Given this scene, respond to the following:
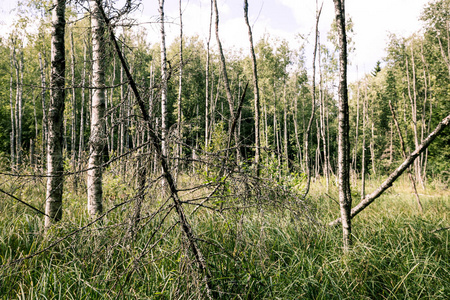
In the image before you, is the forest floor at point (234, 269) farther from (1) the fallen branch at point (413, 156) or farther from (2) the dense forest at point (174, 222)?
(1) the fallen branch at point (413, 156)

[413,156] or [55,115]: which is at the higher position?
[55,115]

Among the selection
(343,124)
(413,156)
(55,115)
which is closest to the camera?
(413,156)

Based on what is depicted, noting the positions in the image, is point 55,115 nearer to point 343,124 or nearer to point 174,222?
point 174,222

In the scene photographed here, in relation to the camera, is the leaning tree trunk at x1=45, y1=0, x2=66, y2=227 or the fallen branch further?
the leaning tree trunk at x1=45, y1=0, x2=66, y2=227

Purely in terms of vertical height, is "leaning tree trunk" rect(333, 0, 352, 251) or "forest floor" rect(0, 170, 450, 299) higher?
"leaning tree trunk" rect(333, 0, 352, 251)

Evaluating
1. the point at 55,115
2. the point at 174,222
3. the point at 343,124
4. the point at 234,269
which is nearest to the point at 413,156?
the point at 343,124

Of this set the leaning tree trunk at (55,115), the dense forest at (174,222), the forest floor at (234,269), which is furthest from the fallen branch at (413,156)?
the leaning tree trunk at (55,115)

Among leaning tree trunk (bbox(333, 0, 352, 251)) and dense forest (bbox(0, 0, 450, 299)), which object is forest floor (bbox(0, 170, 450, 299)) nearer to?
dense forest (bbox(0, 0, 450, 299))

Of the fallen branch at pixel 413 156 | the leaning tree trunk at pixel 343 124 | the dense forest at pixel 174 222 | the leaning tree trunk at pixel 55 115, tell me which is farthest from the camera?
the leaning tree trunk at pixel 55 115

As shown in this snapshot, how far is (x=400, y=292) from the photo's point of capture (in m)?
2.37

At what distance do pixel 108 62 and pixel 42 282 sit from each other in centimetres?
204

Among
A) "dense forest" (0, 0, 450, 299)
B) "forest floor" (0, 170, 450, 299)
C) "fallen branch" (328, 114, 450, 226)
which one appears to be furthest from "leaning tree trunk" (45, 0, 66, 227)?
"fallen branch" (328, 114, 450, 226)

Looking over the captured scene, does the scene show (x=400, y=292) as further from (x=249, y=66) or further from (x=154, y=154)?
(x=249, y=66)

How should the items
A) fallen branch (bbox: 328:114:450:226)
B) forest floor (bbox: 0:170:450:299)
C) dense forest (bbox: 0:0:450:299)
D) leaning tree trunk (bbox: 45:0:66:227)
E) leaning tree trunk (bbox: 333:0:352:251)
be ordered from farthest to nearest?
leaning tree trunk (bbox: 45:0:66:227) < leaning tree trunk (bbox: 333:0:352:251) < fallen branch (bbox: 328:114:450:226) < forest floor (bbox: 0:170:450:299) < dense forest (bbox: 0:0:450:299)
